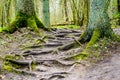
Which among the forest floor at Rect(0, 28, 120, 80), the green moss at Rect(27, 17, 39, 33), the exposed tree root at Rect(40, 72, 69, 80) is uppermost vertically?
the green moss at Rect(27, 17, 39, 33)

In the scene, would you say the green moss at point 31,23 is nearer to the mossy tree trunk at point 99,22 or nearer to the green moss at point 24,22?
the green moss at point 24,22

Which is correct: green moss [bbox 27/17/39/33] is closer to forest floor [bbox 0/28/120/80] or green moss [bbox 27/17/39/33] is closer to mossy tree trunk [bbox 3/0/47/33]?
mossy tree trunk [bbox 3/0/47/33]

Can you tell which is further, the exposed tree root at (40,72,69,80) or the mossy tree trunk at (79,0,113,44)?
the mossy tree trunk at (79,0,113,44)

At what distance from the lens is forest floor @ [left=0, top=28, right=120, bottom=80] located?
8930 millimetres

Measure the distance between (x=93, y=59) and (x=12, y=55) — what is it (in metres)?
3.10

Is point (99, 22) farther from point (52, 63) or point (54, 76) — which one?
point (54, 76)

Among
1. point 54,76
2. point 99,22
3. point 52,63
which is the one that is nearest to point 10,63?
point 52,63

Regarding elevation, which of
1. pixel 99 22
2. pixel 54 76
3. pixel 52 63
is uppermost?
pixel 99 22

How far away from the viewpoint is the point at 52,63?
1027 centimetres

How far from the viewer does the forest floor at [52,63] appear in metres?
8.93

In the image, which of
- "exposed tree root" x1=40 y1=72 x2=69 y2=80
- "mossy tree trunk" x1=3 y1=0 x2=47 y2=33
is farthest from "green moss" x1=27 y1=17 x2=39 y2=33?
"exposed tree root" x1=40 y1=72 x2=69 y2=80

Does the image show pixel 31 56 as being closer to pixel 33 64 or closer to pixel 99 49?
pixel 33 64

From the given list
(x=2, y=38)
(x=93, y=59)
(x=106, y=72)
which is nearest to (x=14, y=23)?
(x=2, y=38)

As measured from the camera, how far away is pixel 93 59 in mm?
9938
